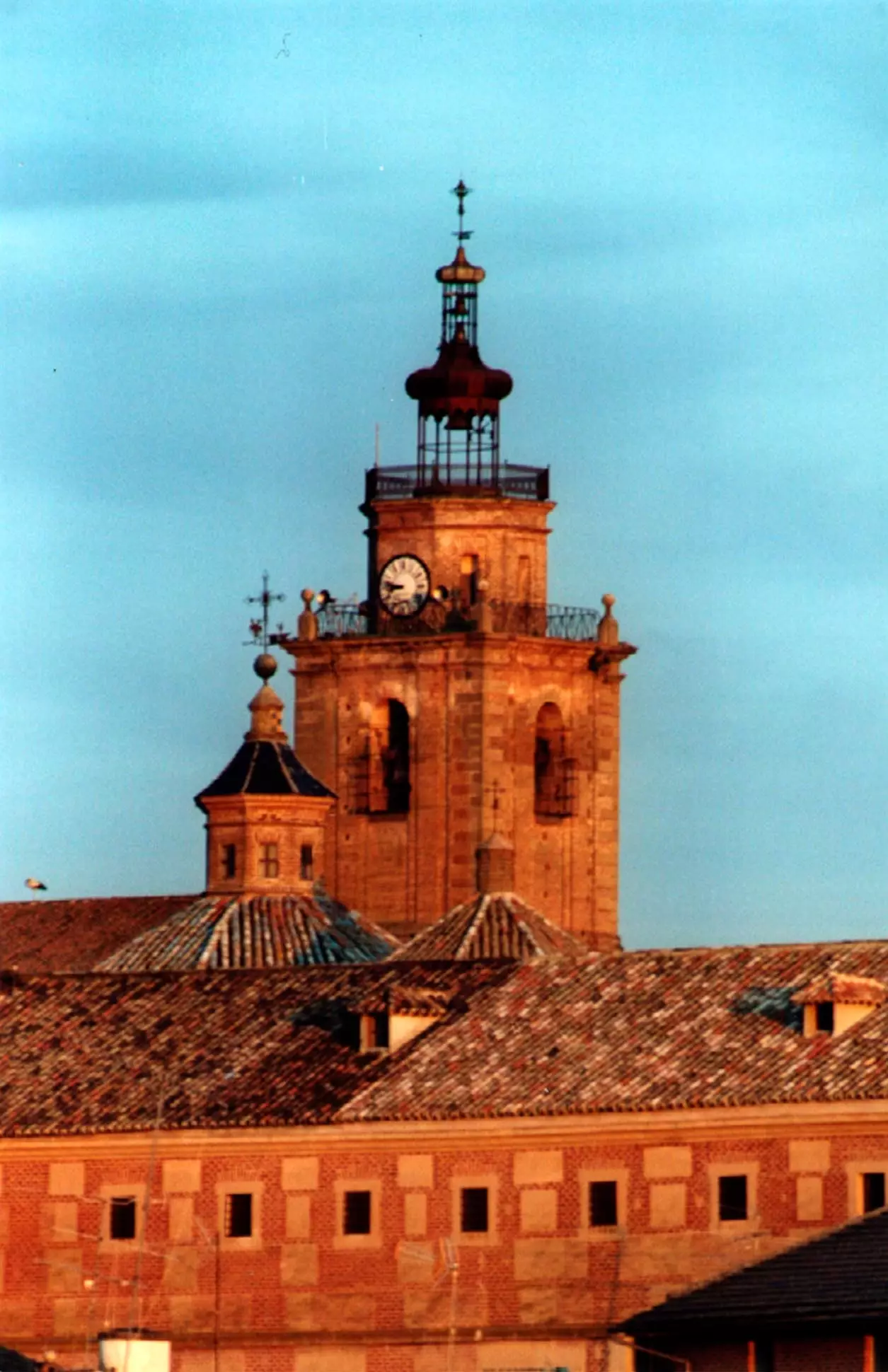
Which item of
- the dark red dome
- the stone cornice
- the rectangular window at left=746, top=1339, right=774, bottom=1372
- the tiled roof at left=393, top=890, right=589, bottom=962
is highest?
the dark red dome

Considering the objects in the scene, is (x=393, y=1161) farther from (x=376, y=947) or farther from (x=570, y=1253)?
(x=376, y=947)

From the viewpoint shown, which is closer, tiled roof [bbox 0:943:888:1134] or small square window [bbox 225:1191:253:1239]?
tiled roof [bbox 0:943:888:1134]

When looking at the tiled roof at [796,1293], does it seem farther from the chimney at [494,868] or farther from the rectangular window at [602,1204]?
the chimney at [494,868]

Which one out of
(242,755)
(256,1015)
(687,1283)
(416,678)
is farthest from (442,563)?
(687,1283)

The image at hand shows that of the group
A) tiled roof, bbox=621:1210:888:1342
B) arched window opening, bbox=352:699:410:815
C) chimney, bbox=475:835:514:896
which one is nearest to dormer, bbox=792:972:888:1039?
tiled roof, bbox=621:1210:888:1342

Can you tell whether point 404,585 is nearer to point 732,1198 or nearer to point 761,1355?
point 732,1198

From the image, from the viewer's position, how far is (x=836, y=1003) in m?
93.6

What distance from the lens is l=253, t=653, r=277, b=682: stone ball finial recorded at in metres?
126

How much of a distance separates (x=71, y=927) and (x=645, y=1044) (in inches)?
1263

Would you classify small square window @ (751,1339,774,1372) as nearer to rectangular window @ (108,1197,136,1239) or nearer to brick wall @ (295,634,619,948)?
rectangular window @ (108,1197,136,1239)

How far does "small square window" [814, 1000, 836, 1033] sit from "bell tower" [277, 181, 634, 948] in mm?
36690

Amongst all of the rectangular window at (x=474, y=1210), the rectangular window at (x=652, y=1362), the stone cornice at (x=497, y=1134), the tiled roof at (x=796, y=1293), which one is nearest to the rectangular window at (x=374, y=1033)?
the stone cornice at (x=497, y=1134)

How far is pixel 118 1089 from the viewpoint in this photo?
326ft

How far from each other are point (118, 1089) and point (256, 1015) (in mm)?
2557
